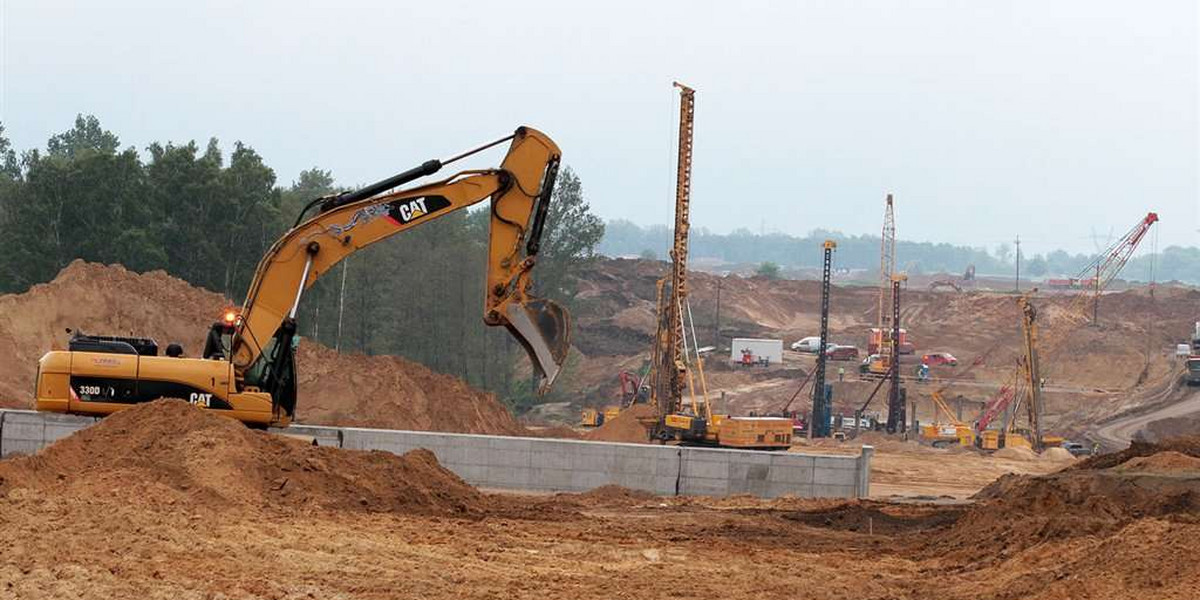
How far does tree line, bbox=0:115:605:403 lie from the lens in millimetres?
51719

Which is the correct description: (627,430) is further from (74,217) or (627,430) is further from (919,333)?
(919,333)

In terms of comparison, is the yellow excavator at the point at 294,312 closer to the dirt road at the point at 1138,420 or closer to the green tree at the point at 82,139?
the dirt road at the point at 1138,420

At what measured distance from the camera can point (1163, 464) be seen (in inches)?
889

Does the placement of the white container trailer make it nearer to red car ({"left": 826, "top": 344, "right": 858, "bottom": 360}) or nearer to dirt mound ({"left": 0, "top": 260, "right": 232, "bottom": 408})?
red car ({"left": 826, "top": 344, "right": 858, "bottom": 360})

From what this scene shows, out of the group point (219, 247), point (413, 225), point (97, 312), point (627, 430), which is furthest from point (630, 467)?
point (219, 247)

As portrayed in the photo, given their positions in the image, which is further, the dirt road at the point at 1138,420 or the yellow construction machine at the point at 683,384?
the dirt road at the point at 1138,420

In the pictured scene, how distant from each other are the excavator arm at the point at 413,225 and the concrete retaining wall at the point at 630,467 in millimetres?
4976

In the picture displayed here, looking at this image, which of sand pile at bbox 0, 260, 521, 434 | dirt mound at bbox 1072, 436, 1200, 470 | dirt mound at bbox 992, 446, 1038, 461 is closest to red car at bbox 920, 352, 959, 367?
dirt mound at bbox 992, 446, 1038, 461

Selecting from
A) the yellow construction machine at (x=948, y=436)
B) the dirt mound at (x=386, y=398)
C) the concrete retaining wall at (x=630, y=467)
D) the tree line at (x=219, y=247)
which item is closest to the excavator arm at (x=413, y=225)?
the concrete retaining wall at (x=630, y=467)

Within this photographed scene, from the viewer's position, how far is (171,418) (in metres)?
18.5

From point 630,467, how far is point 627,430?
45.9ft

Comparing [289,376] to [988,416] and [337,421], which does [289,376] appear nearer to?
[337,421]

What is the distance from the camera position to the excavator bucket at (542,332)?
21.1 m

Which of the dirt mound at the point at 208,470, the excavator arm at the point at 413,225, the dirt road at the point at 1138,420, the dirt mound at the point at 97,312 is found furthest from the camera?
the dirt road at the point at 1138,420
